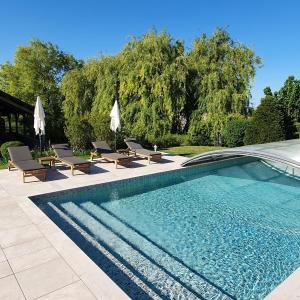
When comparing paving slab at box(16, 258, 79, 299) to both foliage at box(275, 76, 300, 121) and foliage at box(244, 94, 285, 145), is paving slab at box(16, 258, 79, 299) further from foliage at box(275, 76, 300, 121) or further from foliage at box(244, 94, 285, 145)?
foliage at box(275, 76, 300, 121)

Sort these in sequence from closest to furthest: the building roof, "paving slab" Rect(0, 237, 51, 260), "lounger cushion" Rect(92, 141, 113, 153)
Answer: "paving slab" Rect(0, 237, 51, 260), "lounger cushion" Rect(92, 141, 113, 153), the building roof

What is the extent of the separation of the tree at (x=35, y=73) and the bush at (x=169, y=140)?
1534 cm

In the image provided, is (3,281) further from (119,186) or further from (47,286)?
(119,186)

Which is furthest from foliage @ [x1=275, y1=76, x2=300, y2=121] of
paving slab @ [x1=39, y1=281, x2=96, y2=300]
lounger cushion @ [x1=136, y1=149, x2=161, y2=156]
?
paving slab @ [x1=39, y1=281, x2=96, y2=300]

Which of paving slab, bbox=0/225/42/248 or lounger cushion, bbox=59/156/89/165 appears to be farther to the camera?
lounger cushion, bbox=59/156/89/165

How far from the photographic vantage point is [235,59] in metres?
22.0

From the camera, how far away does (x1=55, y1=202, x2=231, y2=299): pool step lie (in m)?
5.04

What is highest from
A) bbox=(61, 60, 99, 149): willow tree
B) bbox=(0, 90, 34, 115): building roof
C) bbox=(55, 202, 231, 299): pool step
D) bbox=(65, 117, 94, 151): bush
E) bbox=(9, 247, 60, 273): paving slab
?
bbox=(61, 60, 99, 149): willow tree

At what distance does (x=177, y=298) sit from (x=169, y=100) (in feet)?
57.8

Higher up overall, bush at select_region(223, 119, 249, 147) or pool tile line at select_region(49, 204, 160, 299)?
bush at select_region(223, 119, 249, 147)

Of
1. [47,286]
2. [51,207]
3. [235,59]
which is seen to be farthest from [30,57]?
[47,286]

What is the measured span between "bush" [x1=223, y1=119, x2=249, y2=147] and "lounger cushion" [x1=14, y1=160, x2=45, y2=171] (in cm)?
1352

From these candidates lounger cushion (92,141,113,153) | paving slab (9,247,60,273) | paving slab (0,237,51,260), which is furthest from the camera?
lounger cushion (92,141,113,153)

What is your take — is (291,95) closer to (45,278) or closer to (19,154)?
(19,154)
